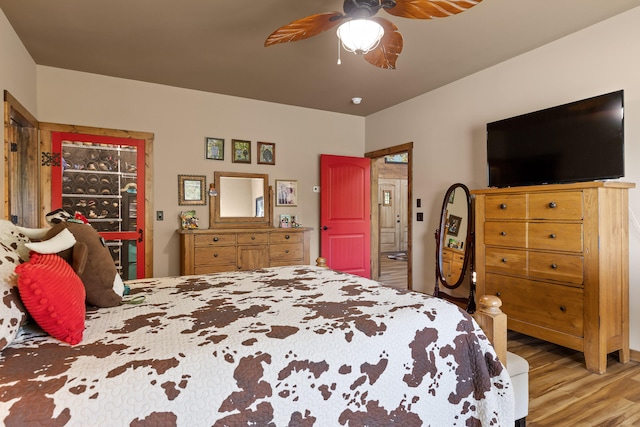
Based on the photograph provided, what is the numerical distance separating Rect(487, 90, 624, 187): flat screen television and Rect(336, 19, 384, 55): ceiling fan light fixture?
180cm

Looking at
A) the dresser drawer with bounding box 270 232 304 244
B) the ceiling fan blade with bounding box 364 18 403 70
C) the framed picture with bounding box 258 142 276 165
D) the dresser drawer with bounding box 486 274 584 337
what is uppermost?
the ceiling fan blade with bounding box 364 18 403 70

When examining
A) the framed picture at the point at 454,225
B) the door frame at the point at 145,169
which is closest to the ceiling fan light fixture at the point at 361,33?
the framed picture at the point at 454,225

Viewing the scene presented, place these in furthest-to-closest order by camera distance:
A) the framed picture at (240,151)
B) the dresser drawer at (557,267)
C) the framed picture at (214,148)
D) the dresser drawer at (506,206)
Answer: the framed picture at (240,151), the framed picture at (214,148), the dresser drawer at (506,206), the dresser drawer at (557,267)

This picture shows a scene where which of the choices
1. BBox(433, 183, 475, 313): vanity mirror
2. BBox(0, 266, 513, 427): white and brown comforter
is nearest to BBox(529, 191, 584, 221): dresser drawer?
BBox(433, 183, 475, 313): vanity mirror

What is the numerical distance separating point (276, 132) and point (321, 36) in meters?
2.05

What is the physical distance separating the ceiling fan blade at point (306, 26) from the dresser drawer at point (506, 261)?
2.29 m

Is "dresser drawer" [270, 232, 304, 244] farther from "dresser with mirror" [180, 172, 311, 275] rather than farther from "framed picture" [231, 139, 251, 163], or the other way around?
"framed picture" [231, 139, 251, 163]

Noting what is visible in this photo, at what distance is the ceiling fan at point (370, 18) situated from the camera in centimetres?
191

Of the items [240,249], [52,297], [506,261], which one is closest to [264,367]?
[52,297]

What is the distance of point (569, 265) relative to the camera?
2.56m

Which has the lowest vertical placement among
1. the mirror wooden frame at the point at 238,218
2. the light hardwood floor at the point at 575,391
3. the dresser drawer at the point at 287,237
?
the light hardwood floor at the point at 575,391

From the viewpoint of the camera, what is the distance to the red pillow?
1.04 meters

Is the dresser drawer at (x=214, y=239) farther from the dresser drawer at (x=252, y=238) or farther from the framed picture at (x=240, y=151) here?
the framed picture at (x=240, y=151)

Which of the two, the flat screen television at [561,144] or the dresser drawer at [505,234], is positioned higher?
the flat screen television at [561,144]
